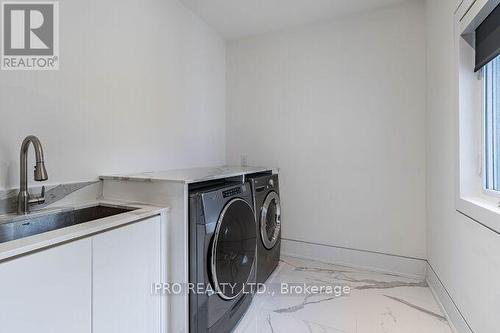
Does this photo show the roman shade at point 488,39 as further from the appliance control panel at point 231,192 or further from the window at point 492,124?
the appliance control panel at point 231,192

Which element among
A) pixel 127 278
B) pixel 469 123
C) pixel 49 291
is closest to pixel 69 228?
pixel 49 291

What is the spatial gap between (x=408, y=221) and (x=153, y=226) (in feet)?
7.10

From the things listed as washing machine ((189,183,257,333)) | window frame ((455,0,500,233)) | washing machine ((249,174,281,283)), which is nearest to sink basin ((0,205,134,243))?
washing machine ((189,183,257,333))

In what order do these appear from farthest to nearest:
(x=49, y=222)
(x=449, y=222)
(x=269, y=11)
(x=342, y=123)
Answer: (x=342, y=123), (x=269, y=11), (x=449, y=222), (x=49, y=222)

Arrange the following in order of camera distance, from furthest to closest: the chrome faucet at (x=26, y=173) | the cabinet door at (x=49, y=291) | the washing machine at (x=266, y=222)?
1. the washing machine at (x=266, y=222)
2. the chrome faucet at (x=26, y=173)
3. the cabinet door at (x=49, y=291)

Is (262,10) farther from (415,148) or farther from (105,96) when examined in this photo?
(415,148)

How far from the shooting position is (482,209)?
1.26 m

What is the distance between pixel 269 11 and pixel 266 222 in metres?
Result: 1.92

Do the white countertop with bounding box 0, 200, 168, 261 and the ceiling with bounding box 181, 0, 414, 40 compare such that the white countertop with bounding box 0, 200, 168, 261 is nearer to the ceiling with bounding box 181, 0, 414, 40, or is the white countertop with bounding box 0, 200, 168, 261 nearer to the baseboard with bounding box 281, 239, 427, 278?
the baseboard with bounding box 281, 239, 427, 278

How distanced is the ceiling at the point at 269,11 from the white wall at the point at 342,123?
118 millimetres

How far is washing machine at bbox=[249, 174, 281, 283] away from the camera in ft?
6.61

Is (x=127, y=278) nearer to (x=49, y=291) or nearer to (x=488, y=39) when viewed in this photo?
(x=49, y=291)

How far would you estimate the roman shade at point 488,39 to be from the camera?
125 cm

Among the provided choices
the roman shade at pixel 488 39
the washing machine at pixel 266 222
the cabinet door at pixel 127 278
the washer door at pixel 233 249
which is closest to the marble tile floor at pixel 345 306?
the washing machine at pixel 266 222
